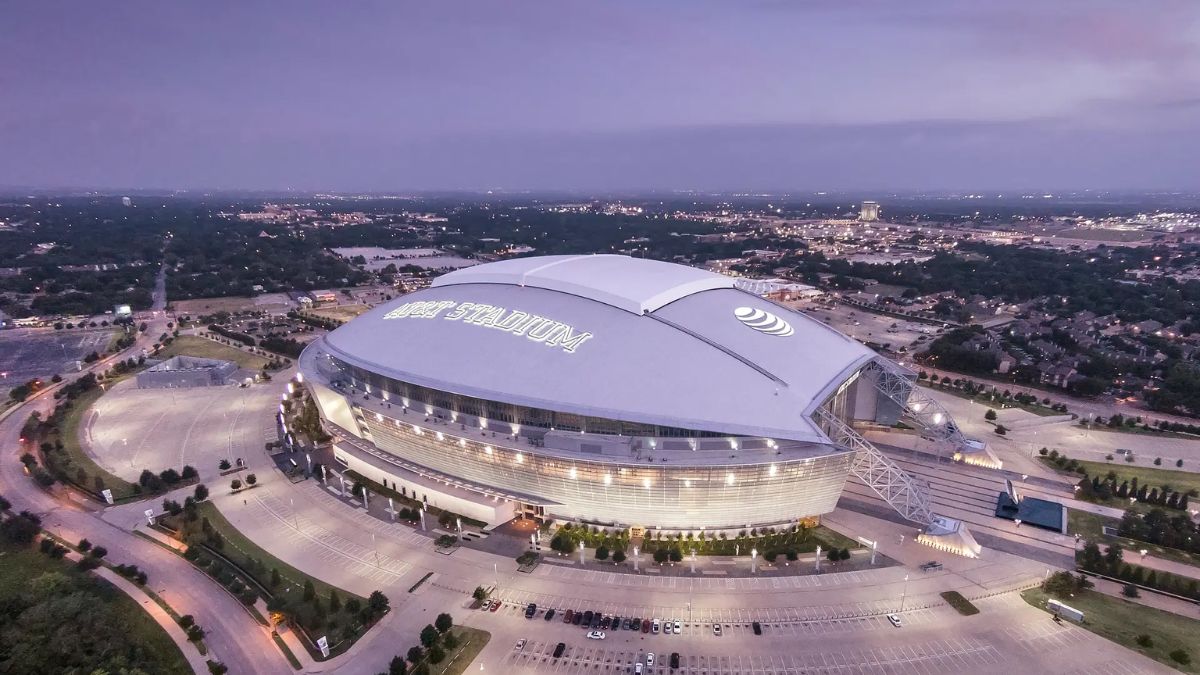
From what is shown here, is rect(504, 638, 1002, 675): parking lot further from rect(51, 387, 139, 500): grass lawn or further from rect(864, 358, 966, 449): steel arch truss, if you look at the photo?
rect(51, 387, 139, 500): grass lawn

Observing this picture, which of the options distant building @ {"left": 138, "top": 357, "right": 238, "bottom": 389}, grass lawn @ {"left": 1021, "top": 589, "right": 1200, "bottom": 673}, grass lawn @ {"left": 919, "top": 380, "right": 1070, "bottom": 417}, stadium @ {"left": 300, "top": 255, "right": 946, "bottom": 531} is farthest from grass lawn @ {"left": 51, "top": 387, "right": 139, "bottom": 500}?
grass lawn @ {"left": 919, "top": 380, "right": 1070, "bottom": 417}

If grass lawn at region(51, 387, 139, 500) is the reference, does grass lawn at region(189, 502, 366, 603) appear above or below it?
below

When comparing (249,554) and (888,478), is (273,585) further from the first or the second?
(888,478)

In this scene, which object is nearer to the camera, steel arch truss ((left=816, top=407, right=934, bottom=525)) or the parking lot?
the parking lot

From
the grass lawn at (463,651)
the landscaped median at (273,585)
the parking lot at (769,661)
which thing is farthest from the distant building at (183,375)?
the parking lot at (769,661)

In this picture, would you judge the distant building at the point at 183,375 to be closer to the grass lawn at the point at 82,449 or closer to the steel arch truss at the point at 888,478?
the grass lawn at the point at 82,449

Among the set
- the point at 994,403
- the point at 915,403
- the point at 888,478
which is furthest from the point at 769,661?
the point at 994,403
